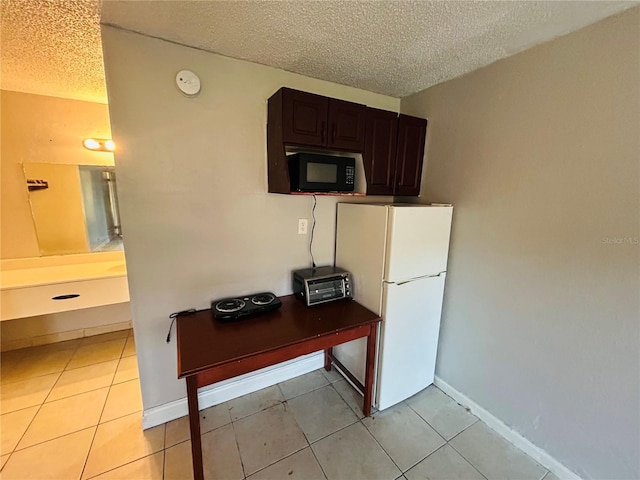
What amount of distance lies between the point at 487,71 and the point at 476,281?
1.39 meters

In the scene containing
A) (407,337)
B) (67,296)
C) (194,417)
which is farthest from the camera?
(67,296)

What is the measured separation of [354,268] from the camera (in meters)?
2.06

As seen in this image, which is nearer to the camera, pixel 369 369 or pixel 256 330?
pixel 256 330

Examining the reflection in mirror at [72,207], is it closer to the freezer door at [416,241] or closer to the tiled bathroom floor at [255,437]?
the tiled bathroom floor at [255,437]

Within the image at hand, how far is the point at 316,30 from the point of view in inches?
55.1

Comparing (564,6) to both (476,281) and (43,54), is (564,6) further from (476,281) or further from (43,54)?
(43,54)

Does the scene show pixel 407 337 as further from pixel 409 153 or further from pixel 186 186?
pixel 186 186

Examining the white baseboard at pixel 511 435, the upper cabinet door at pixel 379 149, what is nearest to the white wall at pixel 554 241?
the white baseboard at pixel 511 435

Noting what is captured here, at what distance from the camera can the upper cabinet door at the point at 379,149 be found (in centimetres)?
189

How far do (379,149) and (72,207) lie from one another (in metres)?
2.88

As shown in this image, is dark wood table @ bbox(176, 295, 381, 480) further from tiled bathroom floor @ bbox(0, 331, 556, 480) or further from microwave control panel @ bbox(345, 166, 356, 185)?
microwave control panel @ bbox(345, 166, 356, 185)

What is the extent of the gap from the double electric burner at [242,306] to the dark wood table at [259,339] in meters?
0.04

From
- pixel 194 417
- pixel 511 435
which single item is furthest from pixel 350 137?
pixel 511 435

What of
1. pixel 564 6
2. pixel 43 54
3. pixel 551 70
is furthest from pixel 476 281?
pixel 43 54
